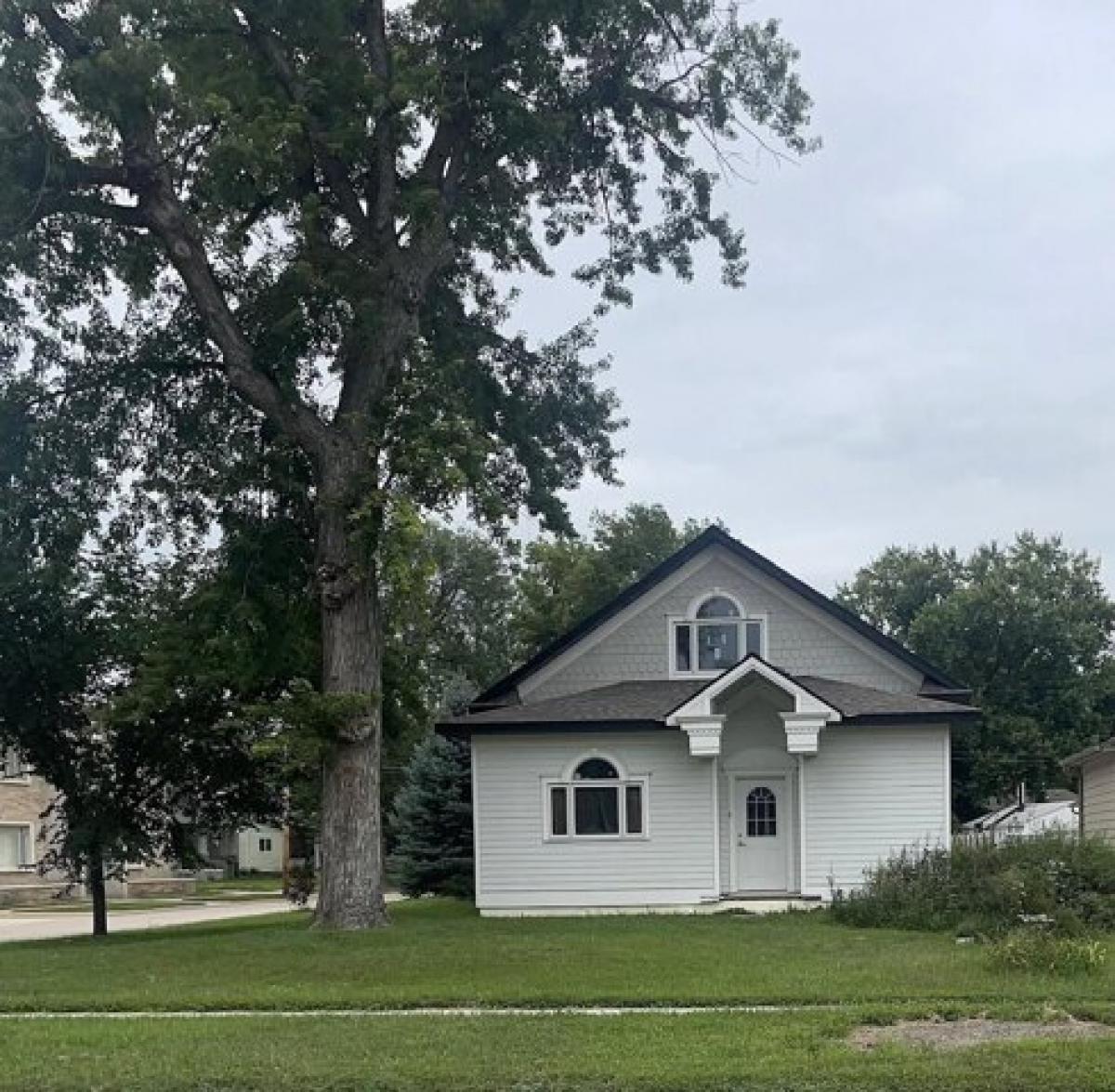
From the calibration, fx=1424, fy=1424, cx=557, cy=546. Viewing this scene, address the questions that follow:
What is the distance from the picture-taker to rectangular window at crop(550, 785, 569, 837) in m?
22.5

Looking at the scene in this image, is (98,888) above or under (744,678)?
under

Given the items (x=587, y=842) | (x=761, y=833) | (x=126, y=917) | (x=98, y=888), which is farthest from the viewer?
(x=126, y=917)

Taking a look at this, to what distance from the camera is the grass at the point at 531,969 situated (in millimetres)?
11156

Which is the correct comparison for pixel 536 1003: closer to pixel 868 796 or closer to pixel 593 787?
pixel 593 787

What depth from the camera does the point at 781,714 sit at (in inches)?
851

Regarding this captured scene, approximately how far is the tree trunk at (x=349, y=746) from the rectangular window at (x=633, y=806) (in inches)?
199

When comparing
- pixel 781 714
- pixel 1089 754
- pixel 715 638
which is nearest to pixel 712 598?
pixel 715 638

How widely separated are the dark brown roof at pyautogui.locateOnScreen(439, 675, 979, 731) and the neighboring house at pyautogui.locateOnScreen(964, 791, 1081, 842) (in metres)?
1.93

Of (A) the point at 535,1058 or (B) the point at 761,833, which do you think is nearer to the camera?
(A) the point at 535,1058

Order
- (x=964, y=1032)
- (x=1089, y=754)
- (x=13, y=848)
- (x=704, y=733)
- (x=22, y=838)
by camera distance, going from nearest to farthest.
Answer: (x=964, y=1032)
(x=704, y=733)
(x=1089, y=754)
(x=13, y=848)
(x=22, y=838)

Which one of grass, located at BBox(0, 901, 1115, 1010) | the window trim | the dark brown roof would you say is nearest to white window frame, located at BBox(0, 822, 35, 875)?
the window trim

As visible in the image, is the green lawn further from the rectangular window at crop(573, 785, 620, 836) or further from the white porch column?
the rectangular window at crop(573, 785, 620, 836)

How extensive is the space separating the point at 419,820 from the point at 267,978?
15.6m

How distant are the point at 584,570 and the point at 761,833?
89.3ft
